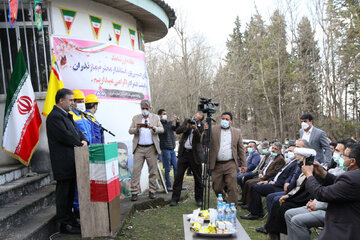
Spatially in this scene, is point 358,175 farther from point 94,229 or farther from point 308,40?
point 308,40

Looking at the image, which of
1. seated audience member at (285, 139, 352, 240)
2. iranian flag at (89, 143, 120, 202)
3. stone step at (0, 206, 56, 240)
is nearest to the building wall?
stone step at (0, 206, 56, 240)

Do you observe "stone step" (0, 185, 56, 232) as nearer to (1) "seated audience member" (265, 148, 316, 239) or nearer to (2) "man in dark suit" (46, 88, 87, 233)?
(2) "man in dark suit" (46, 88, 87, 233)

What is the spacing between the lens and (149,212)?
21.2 feet

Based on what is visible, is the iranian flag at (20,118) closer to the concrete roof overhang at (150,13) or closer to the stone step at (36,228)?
the stone step at (36,228)

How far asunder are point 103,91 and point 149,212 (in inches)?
106

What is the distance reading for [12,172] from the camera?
5207 millimetres

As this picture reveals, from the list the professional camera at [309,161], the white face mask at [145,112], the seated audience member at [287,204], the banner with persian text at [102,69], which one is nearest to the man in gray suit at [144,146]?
the white face mask at [145,112]

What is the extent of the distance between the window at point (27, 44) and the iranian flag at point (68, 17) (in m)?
0.30

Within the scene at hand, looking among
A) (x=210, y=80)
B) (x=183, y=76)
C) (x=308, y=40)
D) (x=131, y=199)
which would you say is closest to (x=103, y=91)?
(x=131, y=199)

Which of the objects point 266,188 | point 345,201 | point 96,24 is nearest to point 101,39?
point 96,24

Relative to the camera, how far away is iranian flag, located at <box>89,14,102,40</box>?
691 cm

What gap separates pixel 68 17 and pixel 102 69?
3.97ft

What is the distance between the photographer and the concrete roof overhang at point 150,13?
23.5 feet

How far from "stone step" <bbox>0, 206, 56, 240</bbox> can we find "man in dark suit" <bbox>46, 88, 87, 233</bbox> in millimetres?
151
